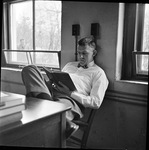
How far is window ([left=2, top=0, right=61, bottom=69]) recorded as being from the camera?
760mm

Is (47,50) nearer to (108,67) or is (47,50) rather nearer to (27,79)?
(27,79)

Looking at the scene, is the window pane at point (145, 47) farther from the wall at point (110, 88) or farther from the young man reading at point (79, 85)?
the young man reading at point (79, 85)

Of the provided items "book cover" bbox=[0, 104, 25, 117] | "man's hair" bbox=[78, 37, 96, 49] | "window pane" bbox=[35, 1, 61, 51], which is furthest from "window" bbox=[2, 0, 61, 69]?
"book cover" bbox=[0, 104, 25, 117]

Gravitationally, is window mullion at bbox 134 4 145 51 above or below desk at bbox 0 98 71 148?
above

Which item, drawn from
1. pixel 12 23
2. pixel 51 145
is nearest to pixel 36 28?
pixel 12 23

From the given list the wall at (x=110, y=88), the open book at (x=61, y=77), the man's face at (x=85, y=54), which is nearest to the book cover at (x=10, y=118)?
the wall at (x=110, y=88)

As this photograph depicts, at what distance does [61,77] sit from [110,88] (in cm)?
25

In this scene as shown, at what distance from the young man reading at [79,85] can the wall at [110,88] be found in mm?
31

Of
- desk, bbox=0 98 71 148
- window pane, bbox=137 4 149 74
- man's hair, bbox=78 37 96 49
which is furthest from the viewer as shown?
man's hair, bbox=78 37 96 49

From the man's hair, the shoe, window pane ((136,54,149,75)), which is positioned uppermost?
the man's hair

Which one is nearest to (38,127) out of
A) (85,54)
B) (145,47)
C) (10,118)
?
(10,118)

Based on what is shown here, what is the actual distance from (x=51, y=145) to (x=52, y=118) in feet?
0.35

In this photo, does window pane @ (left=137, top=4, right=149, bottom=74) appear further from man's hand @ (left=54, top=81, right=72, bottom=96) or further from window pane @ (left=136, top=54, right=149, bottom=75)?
man's hand @ (left=54, top=81, right=72, bottom=96)

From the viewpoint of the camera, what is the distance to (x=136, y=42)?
80 centimetres
